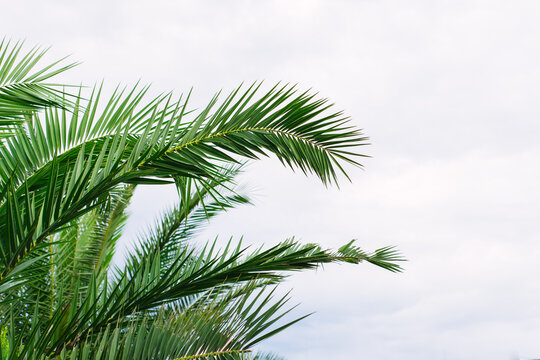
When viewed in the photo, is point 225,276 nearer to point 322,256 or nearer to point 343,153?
point 322,256

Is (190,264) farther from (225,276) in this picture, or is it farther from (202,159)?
(202,159)

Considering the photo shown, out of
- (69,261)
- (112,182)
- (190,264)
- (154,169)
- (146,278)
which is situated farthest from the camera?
(69,261)

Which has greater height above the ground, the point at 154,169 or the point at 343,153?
the point at 343,153

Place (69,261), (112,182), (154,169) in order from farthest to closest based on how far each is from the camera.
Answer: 1. (69,261)
2. (154,169)
3. (112,182)

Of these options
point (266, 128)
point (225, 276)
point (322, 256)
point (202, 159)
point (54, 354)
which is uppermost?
point (266, 128)

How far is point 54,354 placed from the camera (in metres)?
2.31

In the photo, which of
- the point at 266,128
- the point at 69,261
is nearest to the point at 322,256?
the point at 266,128

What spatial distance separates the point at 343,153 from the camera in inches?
120

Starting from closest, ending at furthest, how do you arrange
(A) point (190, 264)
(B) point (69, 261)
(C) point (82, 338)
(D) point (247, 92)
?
(C) point (82, 338), (D) point (247, 92), (A) point (190, 264), (B) point (69, 261)

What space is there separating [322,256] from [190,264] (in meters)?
0.82

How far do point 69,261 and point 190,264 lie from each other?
1865 mm

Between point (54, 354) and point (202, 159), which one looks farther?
point (202, 159)

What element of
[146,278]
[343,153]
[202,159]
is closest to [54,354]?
[146,278]

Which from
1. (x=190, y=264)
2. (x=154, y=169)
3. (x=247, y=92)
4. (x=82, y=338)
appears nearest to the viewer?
(x=154, y=169)
